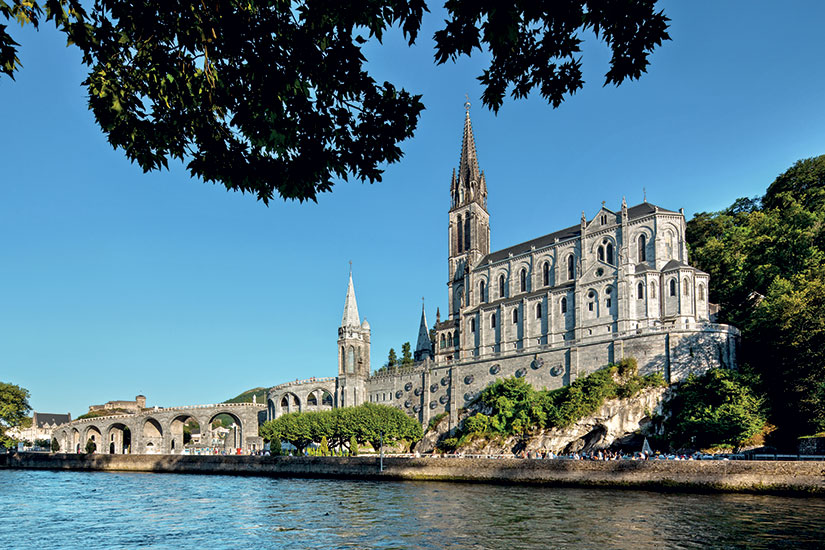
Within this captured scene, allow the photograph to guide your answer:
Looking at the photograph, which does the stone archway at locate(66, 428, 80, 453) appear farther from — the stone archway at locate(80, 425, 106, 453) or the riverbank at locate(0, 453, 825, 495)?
the riverbank at locate(0, 453, 825, 495)

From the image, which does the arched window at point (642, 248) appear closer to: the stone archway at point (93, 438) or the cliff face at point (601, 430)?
the cliff face at point (601, 430)

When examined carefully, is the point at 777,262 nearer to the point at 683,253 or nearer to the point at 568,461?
the point at 683,253

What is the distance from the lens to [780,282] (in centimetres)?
4925

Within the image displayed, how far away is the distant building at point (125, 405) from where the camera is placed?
161062 mm

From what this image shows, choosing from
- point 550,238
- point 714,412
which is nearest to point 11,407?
point 550,238

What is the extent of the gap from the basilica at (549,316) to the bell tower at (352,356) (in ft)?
0.54

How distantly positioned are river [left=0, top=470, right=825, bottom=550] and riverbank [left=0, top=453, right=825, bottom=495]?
1.75m

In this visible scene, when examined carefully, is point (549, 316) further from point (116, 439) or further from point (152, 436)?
point (116, 439)

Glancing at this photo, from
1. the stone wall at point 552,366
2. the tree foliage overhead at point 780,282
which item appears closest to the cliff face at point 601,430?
the stone wall at point 552,366

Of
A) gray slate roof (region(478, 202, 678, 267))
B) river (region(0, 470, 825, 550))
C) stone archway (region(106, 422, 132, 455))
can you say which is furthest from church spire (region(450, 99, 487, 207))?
stone archway (region(106, 422, 132, 455))

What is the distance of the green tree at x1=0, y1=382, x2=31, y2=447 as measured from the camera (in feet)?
271

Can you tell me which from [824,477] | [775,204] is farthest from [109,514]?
[775,204]

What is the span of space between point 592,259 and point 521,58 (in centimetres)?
5755

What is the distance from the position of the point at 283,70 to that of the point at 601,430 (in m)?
50.4
